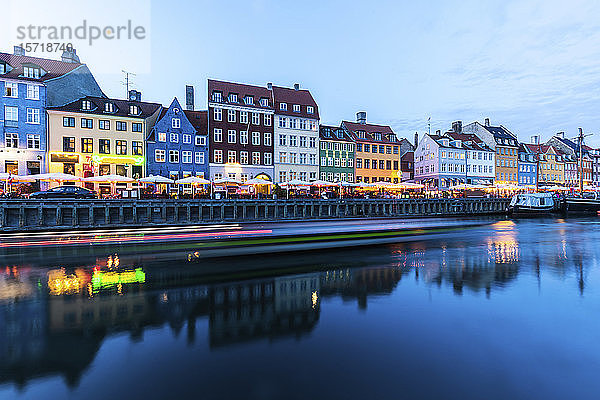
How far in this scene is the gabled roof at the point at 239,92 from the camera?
59844 millimetres

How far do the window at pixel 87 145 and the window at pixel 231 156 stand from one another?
19.5 meters

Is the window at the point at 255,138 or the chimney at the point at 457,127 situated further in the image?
the chimney at the point at 457,127

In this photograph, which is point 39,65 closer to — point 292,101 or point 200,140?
point 200,140

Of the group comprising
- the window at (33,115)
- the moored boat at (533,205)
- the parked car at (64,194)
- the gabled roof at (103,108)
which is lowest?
the moored boat at (533,205)

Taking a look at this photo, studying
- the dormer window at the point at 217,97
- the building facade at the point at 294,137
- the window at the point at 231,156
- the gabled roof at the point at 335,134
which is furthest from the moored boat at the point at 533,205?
the dormer window at the point at 217,97

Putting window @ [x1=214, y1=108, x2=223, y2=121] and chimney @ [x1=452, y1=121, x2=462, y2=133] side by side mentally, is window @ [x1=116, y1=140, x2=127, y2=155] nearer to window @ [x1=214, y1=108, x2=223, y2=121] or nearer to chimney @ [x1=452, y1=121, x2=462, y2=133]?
window @ [x1=214, y1=108, x2=223, y2=121]

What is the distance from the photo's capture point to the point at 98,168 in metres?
50.7

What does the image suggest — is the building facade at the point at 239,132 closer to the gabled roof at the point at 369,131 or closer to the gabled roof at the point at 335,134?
the gabled roof at the point at 335,134

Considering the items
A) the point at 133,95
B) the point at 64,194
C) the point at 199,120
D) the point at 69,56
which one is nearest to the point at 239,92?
the point at 199,120

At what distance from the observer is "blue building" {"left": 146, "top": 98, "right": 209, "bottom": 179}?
180ft

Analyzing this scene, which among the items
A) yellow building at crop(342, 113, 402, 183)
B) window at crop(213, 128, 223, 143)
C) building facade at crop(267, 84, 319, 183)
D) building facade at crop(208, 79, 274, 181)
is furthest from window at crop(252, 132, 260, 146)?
yellow building at crop(342, 113, 402, 183)

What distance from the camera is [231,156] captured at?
59.3 metres

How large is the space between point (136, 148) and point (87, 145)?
631 cm

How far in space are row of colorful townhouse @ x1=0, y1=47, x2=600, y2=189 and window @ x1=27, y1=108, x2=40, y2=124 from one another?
115mm
